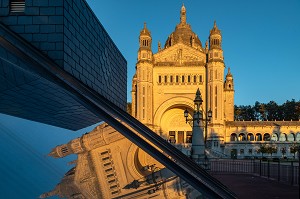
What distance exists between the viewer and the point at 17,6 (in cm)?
1055

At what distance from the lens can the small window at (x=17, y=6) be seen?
10.5 metres

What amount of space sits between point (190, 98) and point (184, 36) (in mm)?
18769

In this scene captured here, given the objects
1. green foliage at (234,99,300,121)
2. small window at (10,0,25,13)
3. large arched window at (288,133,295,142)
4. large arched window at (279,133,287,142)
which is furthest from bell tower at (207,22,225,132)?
small window at (10,0,25,13)

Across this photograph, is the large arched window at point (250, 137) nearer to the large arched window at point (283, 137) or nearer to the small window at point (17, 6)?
the large arched window at point (283, 137)

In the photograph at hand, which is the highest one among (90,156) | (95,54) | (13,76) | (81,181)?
(95,54)

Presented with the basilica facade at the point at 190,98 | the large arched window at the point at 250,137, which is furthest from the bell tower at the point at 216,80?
the large arched window at the point at 250,137

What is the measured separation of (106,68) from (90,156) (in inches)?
270

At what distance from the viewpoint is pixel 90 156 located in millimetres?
11461

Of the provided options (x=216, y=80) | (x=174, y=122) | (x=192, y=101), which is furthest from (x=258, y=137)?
(x=174, y=122)

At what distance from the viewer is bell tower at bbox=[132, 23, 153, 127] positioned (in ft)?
183

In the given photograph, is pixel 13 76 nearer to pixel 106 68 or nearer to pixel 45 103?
pixel 45 103

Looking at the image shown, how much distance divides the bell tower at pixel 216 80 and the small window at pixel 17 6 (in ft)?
152

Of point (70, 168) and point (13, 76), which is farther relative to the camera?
point (70, 168)

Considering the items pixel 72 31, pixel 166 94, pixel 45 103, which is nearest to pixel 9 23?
pixel 72 31
